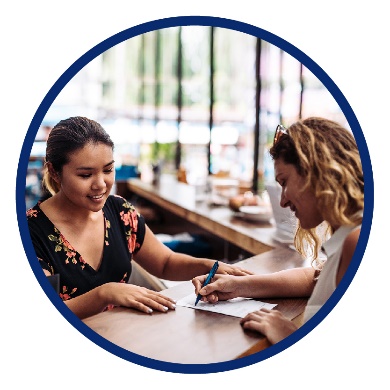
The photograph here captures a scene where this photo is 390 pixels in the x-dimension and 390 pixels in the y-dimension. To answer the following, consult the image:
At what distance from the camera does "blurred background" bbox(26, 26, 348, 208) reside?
1.39 meters

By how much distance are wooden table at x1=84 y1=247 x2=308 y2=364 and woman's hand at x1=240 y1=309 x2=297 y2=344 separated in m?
0.01

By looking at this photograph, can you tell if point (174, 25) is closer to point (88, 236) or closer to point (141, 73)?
point (88, 236)

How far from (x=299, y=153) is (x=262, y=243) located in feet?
1.75

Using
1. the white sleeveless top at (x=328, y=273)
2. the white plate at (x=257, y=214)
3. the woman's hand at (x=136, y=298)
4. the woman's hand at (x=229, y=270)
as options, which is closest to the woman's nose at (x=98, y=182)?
the woman's hand at (x=136, y=298)

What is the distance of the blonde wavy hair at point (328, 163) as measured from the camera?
3.45 feet

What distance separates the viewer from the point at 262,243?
1.55m

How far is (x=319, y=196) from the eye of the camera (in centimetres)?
106

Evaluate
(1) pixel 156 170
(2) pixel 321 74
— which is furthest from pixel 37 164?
(1) pixel 156 170

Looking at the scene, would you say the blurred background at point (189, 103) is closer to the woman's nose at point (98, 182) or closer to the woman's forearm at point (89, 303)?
the woman's nose at point (98, 182)

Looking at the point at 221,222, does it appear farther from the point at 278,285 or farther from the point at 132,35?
the point at 132,35

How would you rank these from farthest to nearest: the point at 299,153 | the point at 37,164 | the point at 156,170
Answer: the point at 156,170 < the point at 37,164 < the point at 299,153

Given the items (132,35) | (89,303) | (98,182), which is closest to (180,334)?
(89,303)

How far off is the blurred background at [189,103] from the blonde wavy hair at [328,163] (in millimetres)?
70

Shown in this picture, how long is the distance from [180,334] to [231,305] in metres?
0.16
